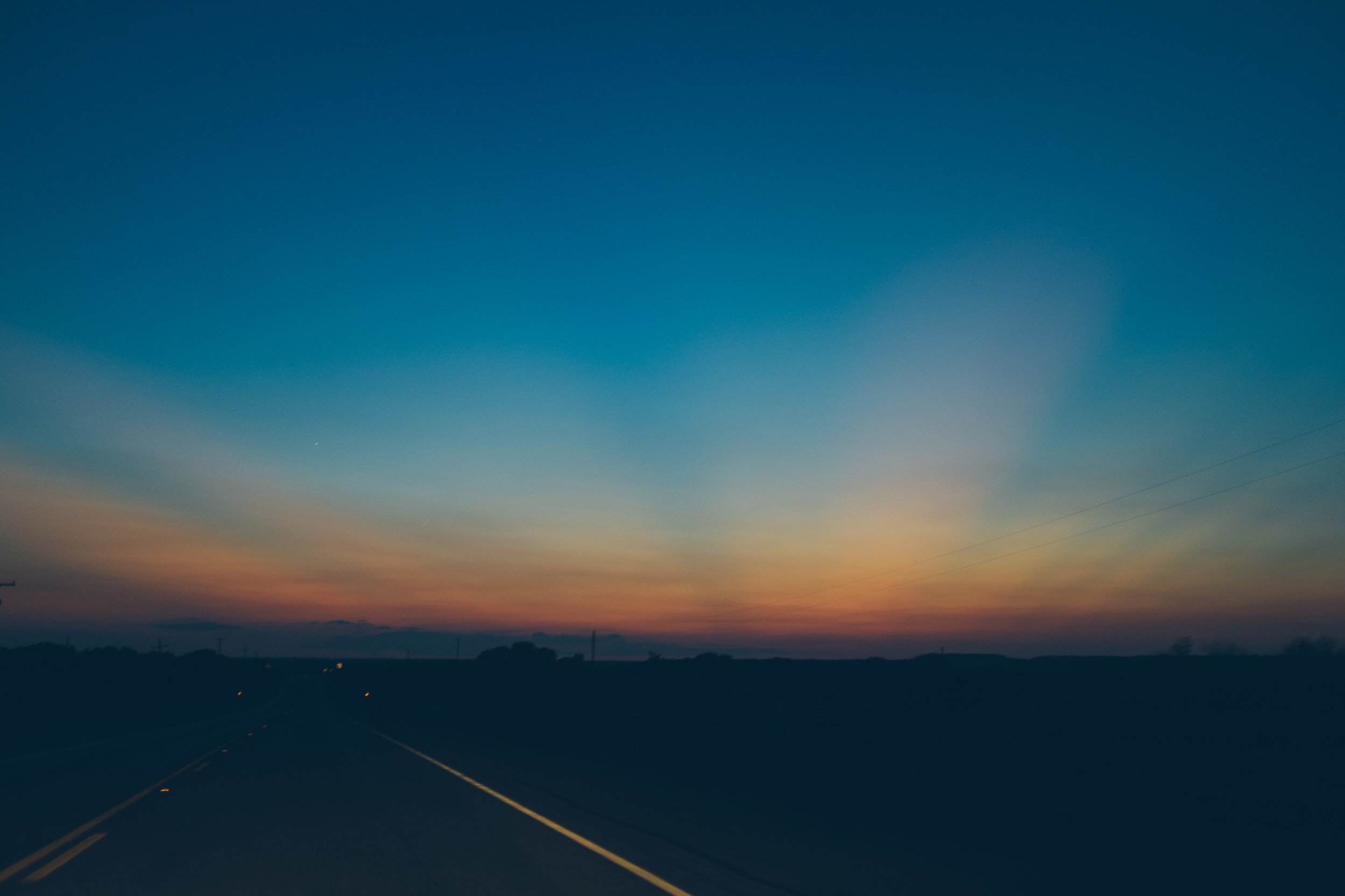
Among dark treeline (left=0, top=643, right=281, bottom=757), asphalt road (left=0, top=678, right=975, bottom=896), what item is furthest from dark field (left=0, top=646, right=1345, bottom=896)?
dark treeline (left=0, top=643, right=281, bottom=757)

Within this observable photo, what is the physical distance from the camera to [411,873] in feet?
27.9

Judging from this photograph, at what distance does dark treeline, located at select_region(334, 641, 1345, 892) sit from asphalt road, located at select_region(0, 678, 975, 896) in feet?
11.9

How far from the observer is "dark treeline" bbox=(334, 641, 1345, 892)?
11883 millimetres

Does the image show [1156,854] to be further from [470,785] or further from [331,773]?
[331,773]

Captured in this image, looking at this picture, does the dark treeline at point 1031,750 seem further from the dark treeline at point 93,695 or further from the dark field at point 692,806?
the dark treeline at point 93,695

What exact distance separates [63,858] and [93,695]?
10141cm

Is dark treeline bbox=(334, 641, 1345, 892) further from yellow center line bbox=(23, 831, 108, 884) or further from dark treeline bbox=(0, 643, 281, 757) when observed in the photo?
dark treeline bbox=(0, 643, 281, 757)

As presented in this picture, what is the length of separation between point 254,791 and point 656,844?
29.3ft

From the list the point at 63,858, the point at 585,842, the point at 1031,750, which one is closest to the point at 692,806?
the point at 585,842

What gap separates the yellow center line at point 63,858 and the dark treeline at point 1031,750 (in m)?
8.96

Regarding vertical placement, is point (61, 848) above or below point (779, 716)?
below

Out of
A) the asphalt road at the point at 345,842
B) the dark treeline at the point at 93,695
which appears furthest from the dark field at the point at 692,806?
the dark treeline at the point at 93,695

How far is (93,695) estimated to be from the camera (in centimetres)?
9300

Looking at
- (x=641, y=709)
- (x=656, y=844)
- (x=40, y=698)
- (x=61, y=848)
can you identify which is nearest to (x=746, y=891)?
(x=656, y=844)
